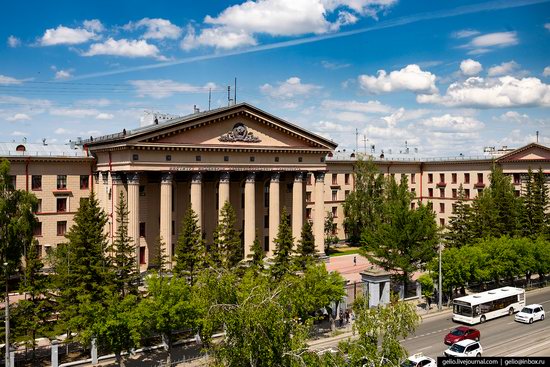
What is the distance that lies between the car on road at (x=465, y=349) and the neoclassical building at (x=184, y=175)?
90.8ft

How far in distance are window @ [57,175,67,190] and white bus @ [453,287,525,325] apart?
130 feet

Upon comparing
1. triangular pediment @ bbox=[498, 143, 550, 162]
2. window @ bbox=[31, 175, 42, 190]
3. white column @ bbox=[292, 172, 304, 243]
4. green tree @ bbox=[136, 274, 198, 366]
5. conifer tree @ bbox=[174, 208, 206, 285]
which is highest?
triangular pediment @ bbox=[498, 143, 550, 162]

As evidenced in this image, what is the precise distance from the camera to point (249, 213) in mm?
57062

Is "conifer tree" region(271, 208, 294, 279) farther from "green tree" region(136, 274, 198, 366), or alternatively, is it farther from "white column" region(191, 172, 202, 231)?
"white column" region(191, 172, 202, 231)

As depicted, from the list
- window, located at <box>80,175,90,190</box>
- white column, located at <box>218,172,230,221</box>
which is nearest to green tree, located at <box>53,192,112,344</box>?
white column, located at <box>218,172,230,221</box>

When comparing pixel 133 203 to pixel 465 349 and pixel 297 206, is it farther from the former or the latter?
pixel 465 349

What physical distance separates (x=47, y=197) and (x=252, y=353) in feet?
140

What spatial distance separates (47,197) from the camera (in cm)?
5447

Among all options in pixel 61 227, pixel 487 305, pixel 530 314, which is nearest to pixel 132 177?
pixel 61 227

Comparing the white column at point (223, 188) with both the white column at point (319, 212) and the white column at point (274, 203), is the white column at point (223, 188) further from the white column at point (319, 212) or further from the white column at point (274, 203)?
the white column at point (319, 212)

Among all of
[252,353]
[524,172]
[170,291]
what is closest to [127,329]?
[170,291]

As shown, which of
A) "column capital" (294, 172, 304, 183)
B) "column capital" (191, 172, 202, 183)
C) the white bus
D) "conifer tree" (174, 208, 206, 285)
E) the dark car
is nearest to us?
the dark car

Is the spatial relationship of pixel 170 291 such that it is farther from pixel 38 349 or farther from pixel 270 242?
pixel 270 242

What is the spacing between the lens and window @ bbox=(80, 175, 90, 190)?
56.5 metres
